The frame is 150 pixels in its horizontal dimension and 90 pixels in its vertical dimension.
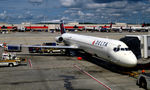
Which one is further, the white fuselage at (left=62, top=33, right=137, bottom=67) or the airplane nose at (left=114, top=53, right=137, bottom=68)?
the white fuselage at (left=62, top=33, right=137, bottom=67)

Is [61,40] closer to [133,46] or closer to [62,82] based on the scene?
[133,46]

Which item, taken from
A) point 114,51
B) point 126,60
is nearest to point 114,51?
point 114,51

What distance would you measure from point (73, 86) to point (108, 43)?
26.4ft

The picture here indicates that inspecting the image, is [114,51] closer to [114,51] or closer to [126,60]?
[114,51]

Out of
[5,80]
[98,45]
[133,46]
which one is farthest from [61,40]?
[5,80]

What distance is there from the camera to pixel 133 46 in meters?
22.8

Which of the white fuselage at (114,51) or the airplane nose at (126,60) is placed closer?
the airplane nose at (126,60)

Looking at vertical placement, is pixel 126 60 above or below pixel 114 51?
below

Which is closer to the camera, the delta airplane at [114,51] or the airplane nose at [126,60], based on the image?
the airplane nose at [126,60]

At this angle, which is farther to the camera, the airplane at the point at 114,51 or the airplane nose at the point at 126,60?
the airplane at the point at 114,51

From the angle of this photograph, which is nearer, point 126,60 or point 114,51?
point 126,60

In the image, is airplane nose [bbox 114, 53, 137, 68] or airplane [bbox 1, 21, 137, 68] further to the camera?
airplane [bbox 1, 21, 137, 68]

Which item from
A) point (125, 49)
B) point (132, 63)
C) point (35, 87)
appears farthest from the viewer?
point (125, 49)

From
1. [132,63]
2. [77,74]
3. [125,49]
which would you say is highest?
[125,49]
